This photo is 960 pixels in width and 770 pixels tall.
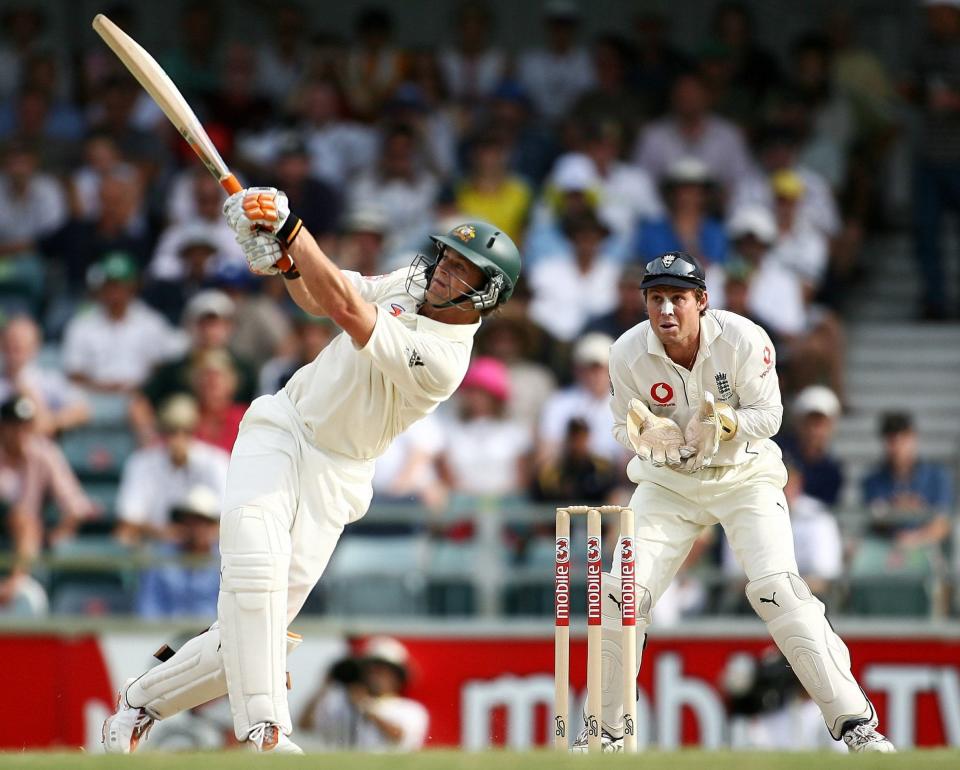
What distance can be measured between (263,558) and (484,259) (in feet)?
4.55

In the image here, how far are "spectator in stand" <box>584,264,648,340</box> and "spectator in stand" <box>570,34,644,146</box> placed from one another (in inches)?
75.4

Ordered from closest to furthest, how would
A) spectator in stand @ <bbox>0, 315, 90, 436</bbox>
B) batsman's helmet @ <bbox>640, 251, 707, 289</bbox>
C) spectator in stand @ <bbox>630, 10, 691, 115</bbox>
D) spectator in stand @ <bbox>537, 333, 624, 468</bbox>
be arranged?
batsman's helmet @ <bbox>640, 251, 707, 289</bbox> < spectator in stand @ <bbox>537, 333, 624, 468</bbox> < spectator in stand @ <bbox>0, 315, 90, 436</bbox> < spectator in stand @ <bbox>630, 10, 691, 115</bbox>

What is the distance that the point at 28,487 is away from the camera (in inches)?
440

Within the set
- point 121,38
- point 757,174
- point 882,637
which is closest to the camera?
point 121,38

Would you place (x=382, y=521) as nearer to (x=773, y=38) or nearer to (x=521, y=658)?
(x=521, y=658)

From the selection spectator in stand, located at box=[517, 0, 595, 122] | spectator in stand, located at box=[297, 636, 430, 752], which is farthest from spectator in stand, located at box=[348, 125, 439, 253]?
spectator in stand, located at box=[297, 636, 430, 752]

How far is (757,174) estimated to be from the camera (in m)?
13.4

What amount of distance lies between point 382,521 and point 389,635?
0.65 meters

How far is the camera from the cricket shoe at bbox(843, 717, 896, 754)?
271 inches

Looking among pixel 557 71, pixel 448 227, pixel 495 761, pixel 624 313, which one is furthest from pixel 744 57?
pixel 495 761

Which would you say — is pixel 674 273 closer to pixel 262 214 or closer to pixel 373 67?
pixel 262 214

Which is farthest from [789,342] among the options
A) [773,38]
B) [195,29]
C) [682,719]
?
[195,29]

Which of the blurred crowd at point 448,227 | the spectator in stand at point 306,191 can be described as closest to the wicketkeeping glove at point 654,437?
the blurred crowd at point 448,227

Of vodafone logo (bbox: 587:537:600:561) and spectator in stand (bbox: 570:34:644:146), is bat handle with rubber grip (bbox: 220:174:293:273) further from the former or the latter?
spectator in stand (bbox: 570:34:644:146)
